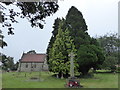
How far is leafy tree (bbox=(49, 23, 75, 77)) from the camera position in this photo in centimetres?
2561

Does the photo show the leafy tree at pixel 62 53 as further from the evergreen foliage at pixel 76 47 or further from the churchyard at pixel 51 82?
the churchyard at pixel 51 82

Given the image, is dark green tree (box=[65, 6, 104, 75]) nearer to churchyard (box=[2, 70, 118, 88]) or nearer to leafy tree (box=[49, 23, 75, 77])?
leafy tree (box=[49, 23, 75, 77])

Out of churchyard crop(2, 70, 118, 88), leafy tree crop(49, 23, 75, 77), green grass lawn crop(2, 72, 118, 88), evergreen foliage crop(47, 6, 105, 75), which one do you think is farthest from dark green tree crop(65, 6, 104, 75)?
green grass lawn crop(2, 72, 118, 88)

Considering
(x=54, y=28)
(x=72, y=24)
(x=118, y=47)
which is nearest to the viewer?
(x=72, y=24)

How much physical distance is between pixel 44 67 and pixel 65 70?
97.2 ft

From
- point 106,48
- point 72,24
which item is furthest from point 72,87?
point 106,48

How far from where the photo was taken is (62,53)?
26594mm

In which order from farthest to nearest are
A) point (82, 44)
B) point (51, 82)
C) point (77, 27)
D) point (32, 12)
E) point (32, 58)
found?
point (32, 58) → point (77, 27) → point (82, 44) → point (51, 82) → point (32, 12)

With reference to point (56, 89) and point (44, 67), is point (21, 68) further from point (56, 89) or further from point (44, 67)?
point (56, 89)

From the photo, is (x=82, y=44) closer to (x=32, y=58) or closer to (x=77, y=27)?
(x=77, y=27)

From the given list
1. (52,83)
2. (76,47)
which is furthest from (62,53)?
(52,83)

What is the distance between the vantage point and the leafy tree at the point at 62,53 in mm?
25609

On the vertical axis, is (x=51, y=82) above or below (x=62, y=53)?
below

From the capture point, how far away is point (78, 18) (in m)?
29.5
